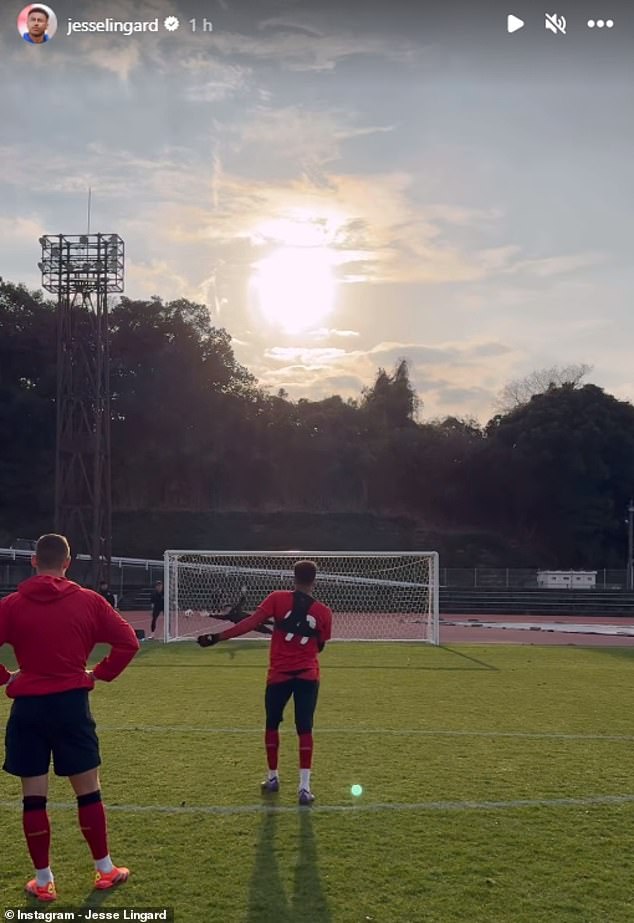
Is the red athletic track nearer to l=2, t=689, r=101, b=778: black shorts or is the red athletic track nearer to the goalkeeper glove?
the goalkeeper glove

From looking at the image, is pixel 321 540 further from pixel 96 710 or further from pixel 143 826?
pixel 143 826

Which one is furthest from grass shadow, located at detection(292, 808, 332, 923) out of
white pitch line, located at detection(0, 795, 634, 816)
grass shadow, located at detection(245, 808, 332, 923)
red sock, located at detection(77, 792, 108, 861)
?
red sock, located at detection(77, 792, 108, 861)

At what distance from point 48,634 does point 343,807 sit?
Result: 116 inches

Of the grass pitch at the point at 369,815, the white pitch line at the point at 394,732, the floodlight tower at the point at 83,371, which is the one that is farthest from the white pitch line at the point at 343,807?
the floodlight tower at the point at 83,371

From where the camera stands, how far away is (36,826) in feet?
14.4

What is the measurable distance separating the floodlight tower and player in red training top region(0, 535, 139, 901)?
26164mm

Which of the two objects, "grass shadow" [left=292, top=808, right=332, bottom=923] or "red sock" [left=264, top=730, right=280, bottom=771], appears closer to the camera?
"grass shadow" [left=292, top=808, right=332, bottom=923]

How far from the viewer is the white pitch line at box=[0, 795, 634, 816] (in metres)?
6.11

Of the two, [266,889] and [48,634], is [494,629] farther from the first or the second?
[48,634]

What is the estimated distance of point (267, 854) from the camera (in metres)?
5.21

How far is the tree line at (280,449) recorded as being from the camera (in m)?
47.8

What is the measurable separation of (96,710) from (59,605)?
6568 mm

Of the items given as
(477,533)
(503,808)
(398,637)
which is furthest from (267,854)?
(477,533)

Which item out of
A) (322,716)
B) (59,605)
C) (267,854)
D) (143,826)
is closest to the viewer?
(59,605)
